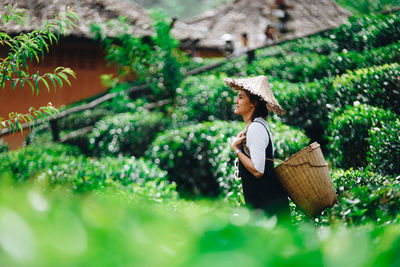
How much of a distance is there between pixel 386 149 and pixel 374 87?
5.73 ft

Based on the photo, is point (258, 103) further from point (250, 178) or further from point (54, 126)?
point (54, 126)

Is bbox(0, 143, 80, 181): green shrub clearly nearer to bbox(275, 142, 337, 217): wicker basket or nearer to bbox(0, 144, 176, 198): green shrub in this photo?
bbox(0, 144, 176, 198): green shrub

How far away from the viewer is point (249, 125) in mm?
2723

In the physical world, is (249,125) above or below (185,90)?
above

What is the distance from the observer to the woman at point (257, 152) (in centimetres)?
260

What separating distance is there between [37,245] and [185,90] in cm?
727

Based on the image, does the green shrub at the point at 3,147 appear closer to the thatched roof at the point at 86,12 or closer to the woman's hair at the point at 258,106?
the thatched roof at the point at 86,12

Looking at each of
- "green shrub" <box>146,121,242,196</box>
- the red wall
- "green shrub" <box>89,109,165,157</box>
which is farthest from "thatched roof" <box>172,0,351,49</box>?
"green shrub" <box>146,121,242,196</box>

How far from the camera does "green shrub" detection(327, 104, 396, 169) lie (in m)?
4.30

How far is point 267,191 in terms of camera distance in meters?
2.72

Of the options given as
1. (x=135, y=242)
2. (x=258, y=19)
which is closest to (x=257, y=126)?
(x=135, y=242)

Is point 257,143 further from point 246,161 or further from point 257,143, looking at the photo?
point 246,161

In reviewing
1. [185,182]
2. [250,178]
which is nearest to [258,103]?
[250,178]

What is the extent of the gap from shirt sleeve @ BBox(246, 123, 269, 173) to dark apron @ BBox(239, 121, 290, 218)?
0.32 ft
